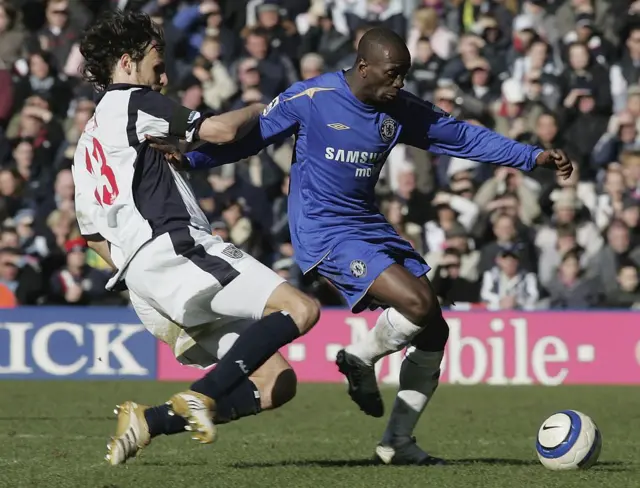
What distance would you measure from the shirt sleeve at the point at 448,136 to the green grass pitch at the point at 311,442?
5.80ft

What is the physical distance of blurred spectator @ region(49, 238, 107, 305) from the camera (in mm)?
15672

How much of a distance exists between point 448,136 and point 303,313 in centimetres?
181

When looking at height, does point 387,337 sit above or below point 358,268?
below

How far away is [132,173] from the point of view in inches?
283

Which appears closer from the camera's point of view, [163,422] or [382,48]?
[163,422]

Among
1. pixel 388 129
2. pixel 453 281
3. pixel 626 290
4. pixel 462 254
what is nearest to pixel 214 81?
pixel 462 254

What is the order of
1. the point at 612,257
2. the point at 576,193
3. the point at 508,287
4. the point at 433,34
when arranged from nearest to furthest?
the point at 508,287 → the point at 612,257 → the point at 576,193 → the point at 433,34


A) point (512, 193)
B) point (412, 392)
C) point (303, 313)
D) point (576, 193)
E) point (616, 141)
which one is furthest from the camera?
point (616, 141)

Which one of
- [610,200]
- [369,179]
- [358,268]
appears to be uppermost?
[369,179]

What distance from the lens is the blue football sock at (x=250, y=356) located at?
6871 mm

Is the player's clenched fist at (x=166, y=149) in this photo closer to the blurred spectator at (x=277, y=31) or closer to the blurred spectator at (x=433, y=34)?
the blurred spectator at (x=277, y=31)

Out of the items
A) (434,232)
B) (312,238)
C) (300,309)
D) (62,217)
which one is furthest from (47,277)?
(300,309)

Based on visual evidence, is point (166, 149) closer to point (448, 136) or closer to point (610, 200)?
point (448, 136)

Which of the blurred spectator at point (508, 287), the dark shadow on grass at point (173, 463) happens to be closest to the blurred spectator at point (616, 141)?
the blurred spectator at point (508, 287)
